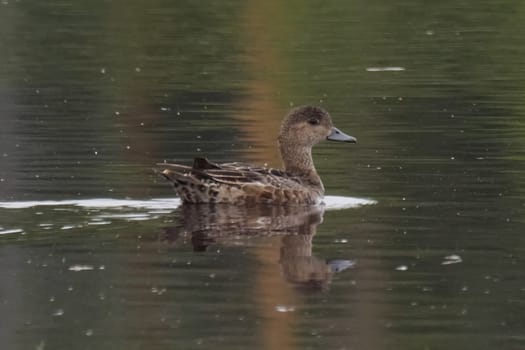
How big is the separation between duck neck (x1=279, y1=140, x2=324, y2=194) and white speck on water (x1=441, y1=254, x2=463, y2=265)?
2807 millimetres

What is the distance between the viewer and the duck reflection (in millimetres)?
9656

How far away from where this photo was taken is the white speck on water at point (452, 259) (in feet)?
32.3

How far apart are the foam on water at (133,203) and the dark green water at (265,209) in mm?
78

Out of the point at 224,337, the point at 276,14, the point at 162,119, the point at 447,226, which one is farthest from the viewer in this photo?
the point at 276,14

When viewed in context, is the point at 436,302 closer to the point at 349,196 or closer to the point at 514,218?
the point at 514,218

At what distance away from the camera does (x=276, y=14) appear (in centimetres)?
2750

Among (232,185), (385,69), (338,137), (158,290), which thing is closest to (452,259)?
(158,290)

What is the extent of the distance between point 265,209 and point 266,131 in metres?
4.21

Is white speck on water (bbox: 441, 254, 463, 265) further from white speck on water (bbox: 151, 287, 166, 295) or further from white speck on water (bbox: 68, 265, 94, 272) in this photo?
white speck on water (bbox: 68, 265, 94, 272)

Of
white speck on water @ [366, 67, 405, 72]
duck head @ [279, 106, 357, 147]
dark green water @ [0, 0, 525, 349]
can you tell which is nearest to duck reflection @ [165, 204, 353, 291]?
dark green water @ [0, 0, 525, 349]

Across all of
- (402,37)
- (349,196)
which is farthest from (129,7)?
(349,196)

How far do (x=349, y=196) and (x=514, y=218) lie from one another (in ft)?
4.94

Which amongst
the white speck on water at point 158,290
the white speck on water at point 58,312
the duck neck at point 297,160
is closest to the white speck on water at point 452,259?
the white speck on water at point 158,290

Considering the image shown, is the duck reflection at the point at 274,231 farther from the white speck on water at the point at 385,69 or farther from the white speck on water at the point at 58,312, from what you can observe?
the white speck on water at the point at 385,69
